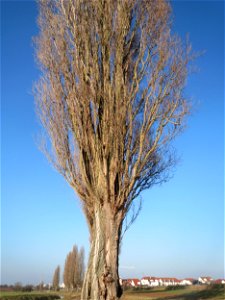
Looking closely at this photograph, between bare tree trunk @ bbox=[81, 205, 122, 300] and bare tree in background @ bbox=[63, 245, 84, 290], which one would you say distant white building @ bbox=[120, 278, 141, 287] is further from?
bare tree in background @ bbox=[63, 245, 84, 290]

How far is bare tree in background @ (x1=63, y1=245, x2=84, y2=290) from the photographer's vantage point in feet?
207

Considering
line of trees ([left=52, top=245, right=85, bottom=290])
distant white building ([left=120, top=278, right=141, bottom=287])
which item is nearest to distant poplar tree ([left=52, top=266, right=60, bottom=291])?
line of trees ([left=52, top=245, right=85, bottom=290])

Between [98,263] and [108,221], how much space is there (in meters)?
0.94

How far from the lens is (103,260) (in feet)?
25.2

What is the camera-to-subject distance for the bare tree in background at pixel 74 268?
63125 millimetres

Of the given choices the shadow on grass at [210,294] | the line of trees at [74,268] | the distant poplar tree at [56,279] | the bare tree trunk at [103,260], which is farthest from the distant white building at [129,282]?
the distant poplar tree at [56,279]

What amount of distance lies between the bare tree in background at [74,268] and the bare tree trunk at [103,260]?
58.0 metres

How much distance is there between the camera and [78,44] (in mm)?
9469

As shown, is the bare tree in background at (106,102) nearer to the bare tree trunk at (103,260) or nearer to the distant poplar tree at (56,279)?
the bare tree trunk at (103,260)

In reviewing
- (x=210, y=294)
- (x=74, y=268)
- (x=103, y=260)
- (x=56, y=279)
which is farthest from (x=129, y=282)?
(x=56, y=279)

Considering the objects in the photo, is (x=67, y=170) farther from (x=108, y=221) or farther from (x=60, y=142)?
(x=108, y=221)

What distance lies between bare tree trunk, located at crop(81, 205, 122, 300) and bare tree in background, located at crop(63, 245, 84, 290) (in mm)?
57962

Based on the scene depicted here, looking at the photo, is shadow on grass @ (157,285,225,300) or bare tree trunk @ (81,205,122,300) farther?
shadow on grass @ (157,285,225,300)

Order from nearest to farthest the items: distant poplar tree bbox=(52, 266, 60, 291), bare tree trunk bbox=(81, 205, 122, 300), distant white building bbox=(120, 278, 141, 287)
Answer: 1. bare tree trunk bbox=(81, 205, 122, 300)
2. distant white building bbox=(120, 278, 141, 287)
3. distant poplar tree bbox=(52, 266, 60, 291)
